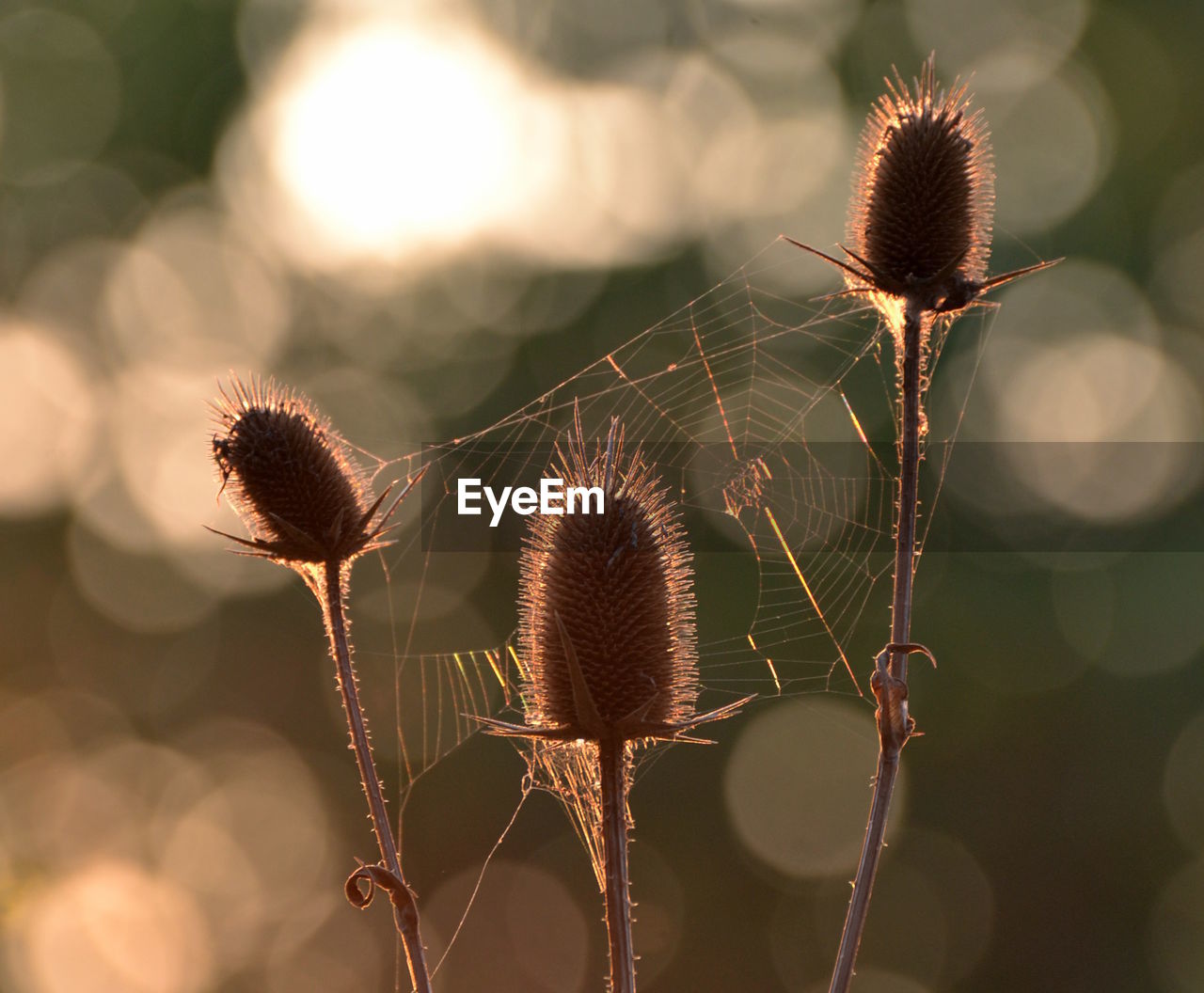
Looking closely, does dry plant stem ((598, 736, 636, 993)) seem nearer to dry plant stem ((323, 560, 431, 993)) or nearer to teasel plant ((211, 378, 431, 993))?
dry plant stem ((323, 560, 431, 993))

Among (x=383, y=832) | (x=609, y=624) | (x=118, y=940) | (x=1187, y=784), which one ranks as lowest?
(x=118, y=940)

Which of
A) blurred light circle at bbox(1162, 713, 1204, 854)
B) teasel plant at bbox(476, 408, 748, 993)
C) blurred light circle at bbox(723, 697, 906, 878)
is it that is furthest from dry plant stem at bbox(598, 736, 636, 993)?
blurred light circle at bbox(1162, 713, 1204, 854)

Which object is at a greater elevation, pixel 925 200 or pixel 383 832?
pixel 925 200

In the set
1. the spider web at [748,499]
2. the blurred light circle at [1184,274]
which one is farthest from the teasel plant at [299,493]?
the blurred light circle at [1184,274]

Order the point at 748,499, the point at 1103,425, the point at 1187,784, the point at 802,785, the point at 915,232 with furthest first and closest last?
the point at 802,785 → the point at 1187,784 → the point at 1103,425 → the point at 748,499 → the point at 915,232

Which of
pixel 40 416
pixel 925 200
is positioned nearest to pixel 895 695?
pixel 925 200

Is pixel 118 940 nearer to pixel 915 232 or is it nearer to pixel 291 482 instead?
pixel 291 482

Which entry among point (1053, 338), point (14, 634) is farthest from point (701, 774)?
point (14, 634)

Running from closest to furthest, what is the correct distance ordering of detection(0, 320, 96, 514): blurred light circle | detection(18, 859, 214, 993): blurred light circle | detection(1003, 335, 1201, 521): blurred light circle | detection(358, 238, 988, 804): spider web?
detection(358, 238, 988, 804): spider web → detection(18, 859, 214, 993): blurred light circle → detection(1003, 335, 1201, 521): blurred light circle → detection(0, 320, 96, 514): blurred light circle
